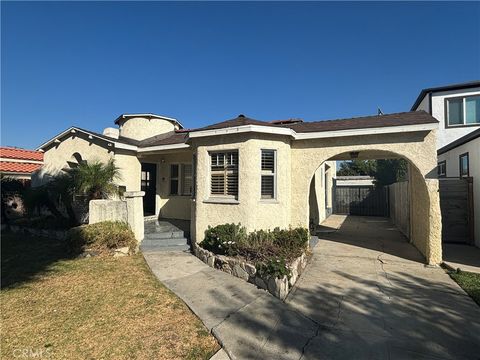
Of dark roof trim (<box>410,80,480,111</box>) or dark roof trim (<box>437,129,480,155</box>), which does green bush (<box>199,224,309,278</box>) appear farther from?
dark roof trim (<box>410,80,480,111</box>)

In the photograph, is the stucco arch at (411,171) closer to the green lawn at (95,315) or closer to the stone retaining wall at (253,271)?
the stone retaining wall at (253,271)

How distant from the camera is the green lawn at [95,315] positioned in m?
3.92

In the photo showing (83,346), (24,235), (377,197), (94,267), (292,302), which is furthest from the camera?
(377,197)

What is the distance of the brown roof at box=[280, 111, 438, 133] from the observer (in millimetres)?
7836

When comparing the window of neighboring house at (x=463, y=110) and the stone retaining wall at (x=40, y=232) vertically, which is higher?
the window of neighboring house at (x=463, y=110)

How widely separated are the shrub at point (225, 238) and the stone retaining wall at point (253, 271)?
0.21 metres

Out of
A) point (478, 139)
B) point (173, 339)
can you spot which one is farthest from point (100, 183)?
point (478, 139)

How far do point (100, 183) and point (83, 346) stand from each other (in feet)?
24.4

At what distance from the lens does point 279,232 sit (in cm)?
835

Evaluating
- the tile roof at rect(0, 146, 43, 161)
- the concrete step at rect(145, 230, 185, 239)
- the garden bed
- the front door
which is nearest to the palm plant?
the concrete step at rect(145, 230, 185, 239)

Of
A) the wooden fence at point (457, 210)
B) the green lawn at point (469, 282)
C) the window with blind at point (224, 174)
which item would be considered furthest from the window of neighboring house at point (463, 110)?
the window with blind at point (224, 174)

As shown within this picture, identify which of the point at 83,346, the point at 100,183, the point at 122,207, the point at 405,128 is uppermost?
the point at 405,128

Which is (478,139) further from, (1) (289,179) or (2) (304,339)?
(2) (304,339)

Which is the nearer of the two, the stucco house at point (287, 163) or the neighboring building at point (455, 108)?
the stucco house at point (287, 163)
